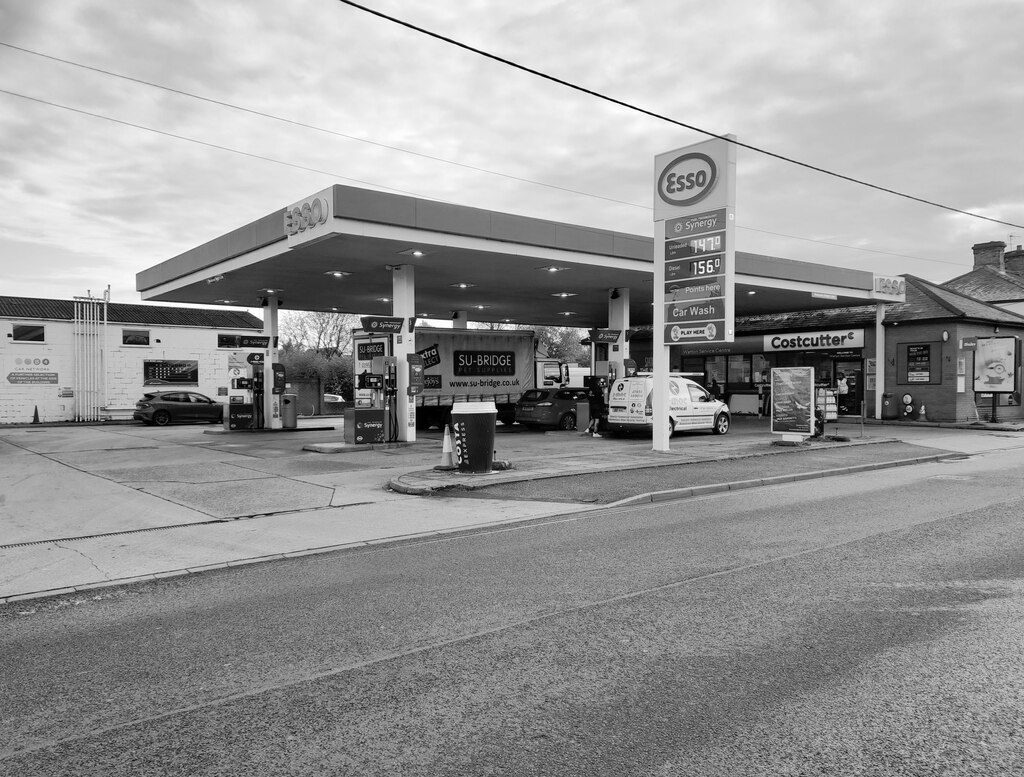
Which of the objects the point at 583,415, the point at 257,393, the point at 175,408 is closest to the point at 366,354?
the point at 583,415

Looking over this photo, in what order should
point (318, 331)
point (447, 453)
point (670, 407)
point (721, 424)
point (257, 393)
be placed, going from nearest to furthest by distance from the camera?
point (447, 453), point (670, 407), point (721, 424), point (257, 393), point (318, 331)

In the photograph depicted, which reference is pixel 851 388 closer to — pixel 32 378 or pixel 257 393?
pixel 257 393

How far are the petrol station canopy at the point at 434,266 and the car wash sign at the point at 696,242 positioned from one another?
3039 mm

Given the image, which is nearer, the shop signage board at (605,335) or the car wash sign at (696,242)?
the car wash sign at (696,242)

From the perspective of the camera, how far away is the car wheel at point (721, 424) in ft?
73.6

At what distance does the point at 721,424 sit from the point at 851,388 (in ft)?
31.9

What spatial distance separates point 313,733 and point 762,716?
218 cm

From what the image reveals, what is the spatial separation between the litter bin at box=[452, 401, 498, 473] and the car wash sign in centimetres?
570

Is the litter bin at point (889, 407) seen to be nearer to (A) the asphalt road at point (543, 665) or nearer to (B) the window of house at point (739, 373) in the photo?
(B) the window of house at point (739, 373)

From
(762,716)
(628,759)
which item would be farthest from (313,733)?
(762,716)

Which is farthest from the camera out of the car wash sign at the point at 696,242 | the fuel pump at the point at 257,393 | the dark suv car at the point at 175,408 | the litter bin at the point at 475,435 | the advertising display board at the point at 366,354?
the dark suv car at the point at 175,408

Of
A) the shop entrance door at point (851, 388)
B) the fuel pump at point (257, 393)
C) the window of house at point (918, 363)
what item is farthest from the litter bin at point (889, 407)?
the fuel pump at point (257, 393)

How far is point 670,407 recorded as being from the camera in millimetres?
20906

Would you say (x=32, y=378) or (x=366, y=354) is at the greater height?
(x=366, y=354)
